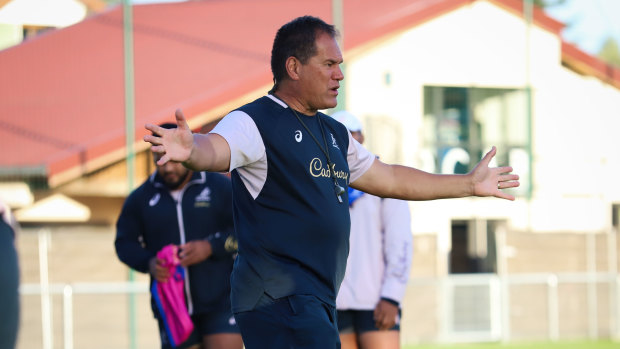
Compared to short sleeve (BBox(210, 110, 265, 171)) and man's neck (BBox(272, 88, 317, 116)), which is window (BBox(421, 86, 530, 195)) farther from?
short sleeve (BBox(210, 110, 265, 171))

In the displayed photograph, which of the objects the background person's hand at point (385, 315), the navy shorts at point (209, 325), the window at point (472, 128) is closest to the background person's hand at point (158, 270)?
the navy shorts at point (209, 325)

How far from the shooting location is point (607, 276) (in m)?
14.1

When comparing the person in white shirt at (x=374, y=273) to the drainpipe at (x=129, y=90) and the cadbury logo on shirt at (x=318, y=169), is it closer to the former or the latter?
the cadbury logo on shirt at (x=318, y=169)

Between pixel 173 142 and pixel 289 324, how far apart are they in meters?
0.97

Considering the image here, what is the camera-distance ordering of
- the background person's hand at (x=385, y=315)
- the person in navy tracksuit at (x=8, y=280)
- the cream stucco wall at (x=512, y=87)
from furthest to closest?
the cream stucco wall at (x=512, y=87)
the background person's hand at (x=385, y=315)
the person in navy tracksuit at (x=8, y=280)

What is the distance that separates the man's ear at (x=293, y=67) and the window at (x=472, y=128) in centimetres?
977

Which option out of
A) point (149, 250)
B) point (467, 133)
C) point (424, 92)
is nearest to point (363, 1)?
point (424, 92)

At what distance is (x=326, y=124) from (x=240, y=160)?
0.61 m

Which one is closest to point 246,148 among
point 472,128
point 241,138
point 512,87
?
point 241,138

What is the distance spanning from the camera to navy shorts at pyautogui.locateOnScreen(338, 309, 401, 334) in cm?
616

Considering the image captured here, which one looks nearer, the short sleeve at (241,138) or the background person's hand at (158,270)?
the short sleeve at (241,138)

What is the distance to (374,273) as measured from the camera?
625 centimetres

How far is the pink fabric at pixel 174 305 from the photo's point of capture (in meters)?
6.32

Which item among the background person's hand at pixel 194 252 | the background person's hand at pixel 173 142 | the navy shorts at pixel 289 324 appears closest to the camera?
the background person's hand at pixel 173 142
